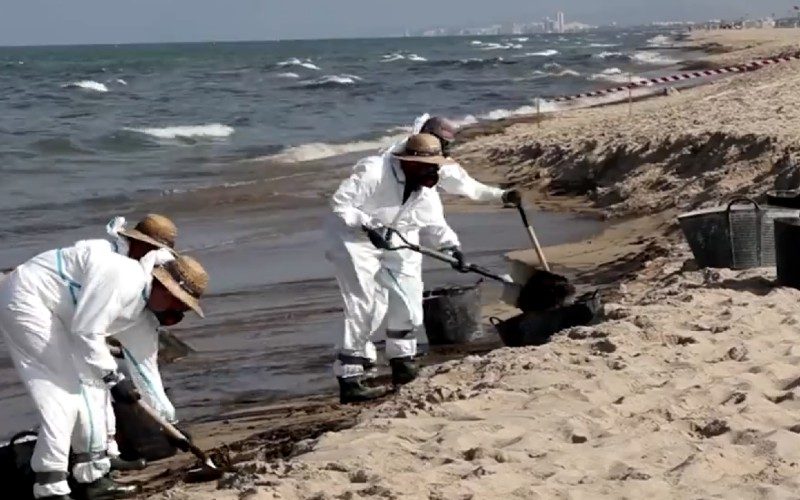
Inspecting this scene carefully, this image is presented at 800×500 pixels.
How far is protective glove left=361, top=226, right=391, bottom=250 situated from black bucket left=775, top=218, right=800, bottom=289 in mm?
2387

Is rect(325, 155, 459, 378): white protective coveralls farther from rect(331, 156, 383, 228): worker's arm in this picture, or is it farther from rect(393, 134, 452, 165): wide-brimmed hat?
rect(393, 134, 452, 165): wide-brimmed hat

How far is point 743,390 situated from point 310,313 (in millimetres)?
4689

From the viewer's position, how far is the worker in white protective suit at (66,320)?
5430mm

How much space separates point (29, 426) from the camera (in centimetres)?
768

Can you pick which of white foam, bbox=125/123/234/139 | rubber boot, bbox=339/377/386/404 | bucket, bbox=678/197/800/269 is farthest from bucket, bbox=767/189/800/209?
white foam, bbox=125/123/234/139

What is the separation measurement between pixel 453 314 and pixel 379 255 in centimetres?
118

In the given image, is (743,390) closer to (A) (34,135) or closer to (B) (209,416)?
(B) (209,416)

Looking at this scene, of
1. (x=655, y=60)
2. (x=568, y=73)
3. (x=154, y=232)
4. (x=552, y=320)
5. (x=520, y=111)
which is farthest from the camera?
(x=655, y=60)

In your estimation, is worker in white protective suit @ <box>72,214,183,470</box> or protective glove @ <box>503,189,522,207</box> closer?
worker in white protective suit @ <box>72,214,183,470</box>

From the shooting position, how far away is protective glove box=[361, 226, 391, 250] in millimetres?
7520

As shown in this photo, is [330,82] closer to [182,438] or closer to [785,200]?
[785,200]

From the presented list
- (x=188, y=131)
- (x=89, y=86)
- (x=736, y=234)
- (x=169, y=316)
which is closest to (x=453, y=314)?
(x=736, y=234)

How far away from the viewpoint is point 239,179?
68.4 feet

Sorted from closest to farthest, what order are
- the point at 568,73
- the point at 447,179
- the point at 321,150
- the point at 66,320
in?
1. the point at 66,320
2. the point at 447,179
3. the point at 321,150
4. the point at 568,73
